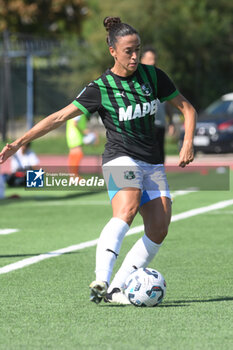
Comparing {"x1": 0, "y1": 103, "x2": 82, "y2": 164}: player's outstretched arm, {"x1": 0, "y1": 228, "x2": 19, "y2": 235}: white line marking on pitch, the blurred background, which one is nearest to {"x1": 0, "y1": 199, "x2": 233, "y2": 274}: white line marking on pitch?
{"x1": 0, "y1": 228, "x2": 19, "y2": 235}: white line marking on pitch

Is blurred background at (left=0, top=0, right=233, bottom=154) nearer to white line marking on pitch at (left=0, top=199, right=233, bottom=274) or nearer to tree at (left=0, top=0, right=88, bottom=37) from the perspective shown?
tree at (left=0, top=0, right=88, bottom=37)

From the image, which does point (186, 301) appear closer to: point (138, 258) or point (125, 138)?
point (138, 258)

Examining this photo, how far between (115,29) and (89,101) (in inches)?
22.1

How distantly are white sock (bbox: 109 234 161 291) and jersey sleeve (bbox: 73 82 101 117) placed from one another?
3.52 ft

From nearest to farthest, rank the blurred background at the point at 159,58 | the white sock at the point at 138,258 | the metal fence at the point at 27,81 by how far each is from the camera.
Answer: the white sock at the point at 138,258
the metal fence at the point at 27,81
the blurred background at the point at 159,58

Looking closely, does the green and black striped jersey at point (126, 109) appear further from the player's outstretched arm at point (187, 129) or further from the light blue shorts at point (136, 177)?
the player's outstretched arm at point (187, 129)

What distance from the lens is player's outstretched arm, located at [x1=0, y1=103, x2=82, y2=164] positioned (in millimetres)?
6461

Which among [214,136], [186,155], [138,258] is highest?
[186,155]

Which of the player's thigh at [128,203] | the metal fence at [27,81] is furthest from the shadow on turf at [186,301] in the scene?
the metal fence at [27,81]

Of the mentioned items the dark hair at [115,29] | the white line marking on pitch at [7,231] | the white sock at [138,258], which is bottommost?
the white line marking on pitch at [7,231]

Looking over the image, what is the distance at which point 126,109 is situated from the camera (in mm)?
6480

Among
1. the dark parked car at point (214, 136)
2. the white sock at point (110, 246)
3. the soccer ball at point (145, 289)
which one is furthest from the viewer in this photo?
the dark parked car at point (214, 136)

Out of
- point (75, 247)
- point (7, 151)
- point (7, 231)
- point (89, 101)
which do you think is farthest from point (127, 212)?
point (7, 231)

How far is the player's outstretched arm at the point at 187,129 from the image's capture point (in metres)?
6.49
